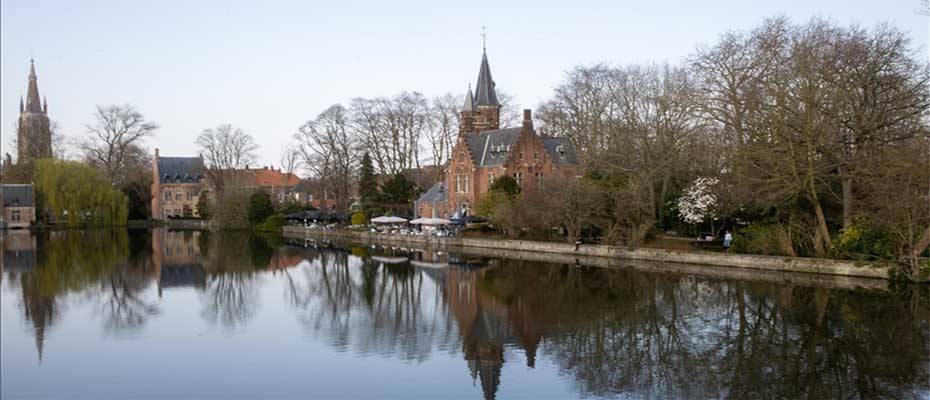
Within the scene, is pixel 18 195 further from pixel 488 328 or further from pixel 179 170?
pixel 488 328

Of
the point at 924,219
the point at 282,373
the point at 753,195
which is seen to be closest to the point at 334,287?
the point at 282,373

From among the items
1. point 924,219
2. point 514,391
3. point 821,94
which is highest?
point 821,94

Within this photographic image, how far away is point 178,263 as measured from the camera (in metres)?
35.4

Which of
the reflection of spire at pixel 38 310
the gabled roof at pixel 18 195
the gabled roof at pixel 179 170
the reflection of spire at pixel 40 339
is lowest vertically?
the reflection of spire at pixel 40 339

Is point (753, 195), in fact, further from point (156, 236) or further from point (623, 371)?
point (156, 236)

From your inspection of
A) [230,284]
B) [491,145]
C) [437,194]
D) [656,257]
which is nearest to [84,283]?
[230,284]

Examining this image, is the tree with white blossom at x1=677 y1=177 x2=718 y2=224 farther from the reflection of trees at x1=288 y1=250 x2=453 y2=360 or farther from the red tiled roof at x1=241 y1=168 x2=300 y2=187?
the red tiled roof at x1=241 y1=168 x2=300 y2=187

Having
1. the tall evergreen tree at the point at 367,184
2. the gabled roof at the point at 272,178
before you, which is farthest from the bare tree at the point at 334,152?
the gabled roof at the point at 272,178

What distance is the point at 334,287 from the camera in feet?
86.7

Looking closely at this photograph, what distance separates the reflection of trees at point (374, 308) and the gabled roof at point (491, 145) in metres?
17.0

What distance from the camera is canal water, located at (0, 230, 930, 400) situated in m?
12.7

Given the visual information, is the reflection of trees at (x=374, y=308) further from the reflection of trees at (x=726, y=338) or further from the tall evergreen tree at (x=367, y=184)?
the tall evergreen tree at (x=367, y=184)

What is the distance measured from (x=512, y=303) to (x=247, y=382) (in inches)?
380

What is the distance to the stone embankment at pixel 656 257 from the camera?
82.0 feet
